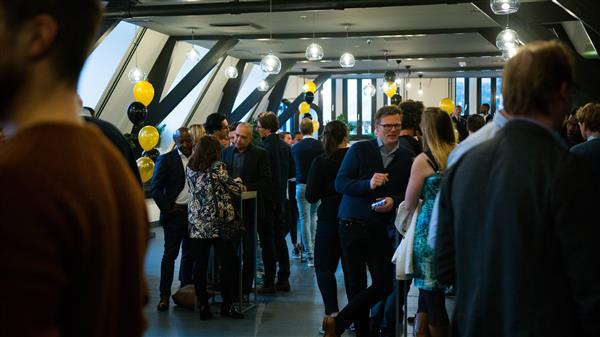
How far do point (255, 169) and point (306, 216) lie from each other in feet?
5.72

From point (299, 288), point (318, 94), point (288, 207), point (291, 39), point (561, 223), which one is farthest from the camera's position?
point (318, 94)

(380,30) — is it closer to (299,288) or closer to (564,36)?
(564,36)

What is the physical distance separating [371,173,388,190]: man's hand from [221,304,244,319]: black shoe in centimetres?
198

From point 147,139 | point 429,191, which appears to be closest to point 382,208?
point 429,191

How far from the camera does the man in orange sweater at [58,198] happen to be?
90cm

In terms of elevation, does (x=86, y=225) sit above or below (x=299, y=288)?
above

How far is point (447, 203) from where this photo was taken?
212 centimetres

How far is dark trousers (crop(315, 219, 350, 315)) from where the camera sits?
5070mm

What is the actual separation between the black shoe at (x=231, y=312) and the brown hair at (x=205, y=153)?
114 cm

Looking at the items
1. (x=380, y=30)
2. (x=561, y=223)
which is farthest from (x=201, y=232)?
(x=380, y=30)

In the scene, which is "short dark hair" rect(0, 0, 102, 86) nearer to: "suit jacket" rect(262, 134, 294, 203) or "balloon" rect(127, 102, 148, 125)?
"suit jacket" rect(262, 134, 294, 203)

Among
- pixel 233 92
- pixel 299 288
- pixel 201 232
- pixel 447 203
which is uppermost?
pixel 233 92

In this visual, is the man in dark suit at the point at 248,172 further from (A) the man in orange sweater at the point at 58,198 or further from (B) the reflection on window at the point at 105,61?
(B) the reflection on window at the point at 105,61

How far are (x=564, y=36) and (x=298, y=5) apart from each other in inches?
201
